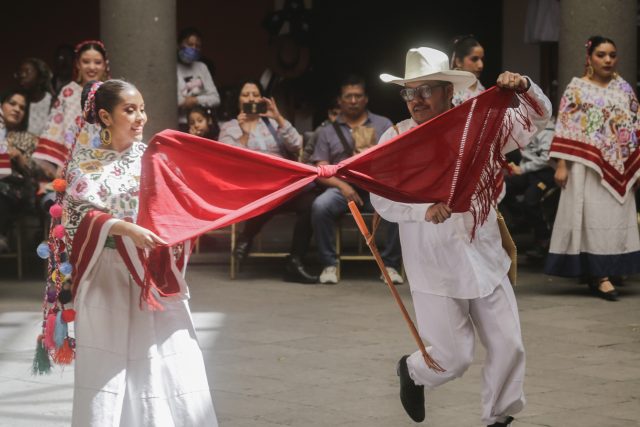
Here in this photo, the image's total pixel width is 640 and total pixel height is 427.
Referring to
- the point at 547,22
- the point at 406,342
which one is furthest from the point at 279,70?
the point at 406,342

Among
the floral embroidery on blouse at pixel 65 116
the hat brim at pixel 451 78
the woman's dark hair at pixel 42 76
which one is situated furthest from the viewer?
the woman's dark hair at pixel 42 76

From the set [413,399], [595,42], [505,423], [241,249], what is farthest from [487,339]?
[241,249]

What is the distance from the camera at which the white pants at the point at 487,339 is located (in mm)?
5594

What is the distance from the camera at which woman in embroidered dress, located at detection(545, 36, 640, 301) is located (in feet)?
31.0

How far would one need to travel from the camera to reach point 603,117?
9.44 metres

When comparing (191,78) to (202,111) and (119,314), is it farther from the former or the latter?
(119,314)

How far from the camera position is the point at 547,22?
1323cm

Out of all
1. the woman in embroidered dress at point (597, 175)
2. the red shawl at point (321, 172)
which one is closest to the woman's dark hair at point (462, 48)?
the woman in embroidered dress at point (597, 175)

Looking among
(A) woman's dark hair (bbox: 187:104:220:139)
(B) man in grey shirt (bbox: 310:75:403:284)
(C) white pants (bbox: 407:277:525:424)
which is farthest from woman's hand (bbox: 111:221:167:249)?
(A) woman's dark hair (bbox: 187:104:220:139)

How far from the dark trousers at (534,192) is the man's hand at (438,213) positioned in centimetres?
570

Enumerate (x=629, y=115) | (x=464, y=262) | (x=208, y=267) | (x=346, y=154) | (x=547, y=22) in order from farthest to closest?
(x=547, y=22) → (x=208, y=267) → (x=346, y=154) → (x=629, y=115) → (x=464, y=262)

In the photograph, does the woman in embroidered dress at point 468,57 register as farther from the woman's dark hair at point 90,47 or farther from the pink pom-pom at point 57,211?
the pink pom-pom at point 57,211

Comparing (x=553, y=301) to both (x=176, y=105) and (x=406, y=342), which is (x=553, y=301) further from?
(x=176, y=105)

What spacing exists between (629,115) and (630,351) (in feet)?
7.72
